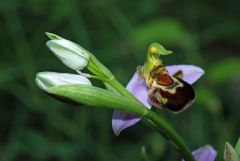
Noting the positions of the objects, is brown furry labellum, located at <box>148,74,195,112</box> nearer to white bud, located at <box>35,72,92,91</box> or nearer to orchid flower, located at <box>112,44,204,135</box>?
orchid flower, located at <box>112,44,204,135</box>

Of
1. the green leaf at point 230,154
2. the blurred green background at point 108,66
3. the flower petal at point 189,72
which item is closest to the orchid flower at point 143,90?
the flower petal at point 189,72

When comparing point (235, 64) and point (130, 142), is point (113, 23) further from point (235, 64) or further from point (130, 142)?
point (235, 64)

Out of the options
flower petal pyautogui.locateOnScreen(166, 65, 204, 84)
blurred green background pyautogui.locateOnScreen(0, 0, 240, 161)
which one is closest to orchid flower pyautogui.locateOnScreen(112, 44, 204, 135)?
flower petal pyautogui.locateOnScreen(166, 65, 204, 84)

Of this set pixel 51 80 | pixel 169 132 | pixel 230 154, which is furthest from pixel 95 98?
pixel 230 154

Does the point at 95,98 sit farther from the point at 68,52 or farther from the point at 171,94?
the point at 171,94

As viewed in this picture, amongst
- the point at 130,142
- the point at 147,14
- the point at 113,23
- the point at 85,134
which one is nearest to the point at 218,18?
the point at 147,14

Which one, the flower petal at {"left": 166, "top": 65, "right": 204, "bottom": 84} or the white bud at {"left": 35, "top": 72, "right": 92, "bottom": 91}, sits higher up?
the white bud at {"left": 35, "top": 72, "right": 92, "bottom": 91}
